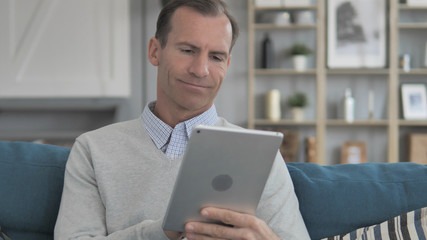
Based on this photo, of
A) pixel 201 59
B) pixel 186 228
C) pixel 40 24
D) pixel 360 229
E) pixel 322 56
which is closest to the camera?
pixel 186 228

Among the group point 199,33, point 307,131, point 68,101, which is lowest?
point 307,131

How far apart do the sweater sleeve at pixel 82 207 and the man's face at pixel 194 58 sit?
1.03ft

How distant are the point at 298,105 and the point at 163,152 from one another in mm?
3480

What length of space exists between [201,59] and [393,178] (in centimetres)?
74

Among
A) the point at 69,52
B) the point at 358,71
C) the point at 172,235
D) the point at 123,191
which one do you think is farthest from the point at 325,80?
the point at 172,235

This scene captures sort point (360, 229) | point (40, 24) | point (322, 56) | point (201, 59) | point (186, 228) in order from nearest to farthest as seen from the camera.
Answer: point (186, 228), point (201, 59), point (360, 229), point (40, 24), point (322, 56)

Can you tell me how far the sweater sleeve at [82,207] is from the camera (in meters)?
1.37

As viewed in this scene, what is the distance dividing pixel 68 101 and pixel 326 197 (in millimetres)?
3374

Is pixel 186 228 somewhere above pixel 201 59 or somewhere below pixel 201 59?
below

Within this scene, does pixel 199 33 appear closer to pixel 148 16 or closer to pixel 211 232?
pixel 211 232

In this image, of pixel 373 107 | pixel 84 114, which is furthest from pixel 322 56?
pixel 84 114

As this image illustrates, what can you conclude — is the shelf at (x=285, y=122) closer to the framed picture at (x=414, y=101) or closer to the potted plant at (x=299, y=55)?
the potted plant at (x=299, y=55)

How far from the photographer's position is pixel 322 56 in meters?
4.86

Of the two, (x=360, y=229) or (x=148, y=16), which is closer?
(x=360, y=229)
